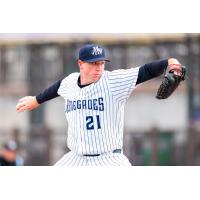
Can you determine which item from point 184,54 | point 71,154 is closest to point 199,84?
point 184,54

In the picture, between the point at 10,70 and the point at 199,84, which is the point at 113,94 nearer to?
the point at 199,84

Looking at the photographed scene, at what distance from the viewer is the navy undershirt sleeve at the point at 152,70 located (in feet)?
14.7

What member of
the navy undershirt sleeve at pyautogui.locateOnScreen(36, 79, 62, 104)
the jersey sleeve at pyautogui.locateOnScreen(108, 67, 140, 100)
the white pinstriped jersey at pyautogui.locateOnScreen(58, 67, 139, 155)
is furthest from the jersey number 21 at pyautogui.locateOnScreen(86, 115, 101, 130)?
the navy undershirt sleeve at pyautogui.locateOnScreen(36, 79, 62, 104)

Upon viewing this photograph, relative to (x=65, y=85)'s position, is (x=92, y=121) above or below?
below

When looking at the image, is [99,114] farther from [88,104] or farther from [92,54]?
[92,54]

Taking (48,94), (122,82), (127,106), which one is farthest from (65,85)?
(127,106)

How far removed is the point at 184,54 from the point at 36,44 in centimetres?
293

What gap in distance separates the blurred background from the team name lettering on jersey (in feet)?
31.1

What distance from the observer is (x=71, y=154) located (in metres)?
4.88

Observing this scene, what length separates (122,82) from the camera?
470 cm

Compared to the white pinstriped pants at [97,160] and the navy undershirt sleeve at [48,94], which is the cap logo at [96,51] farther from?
the white pinstriped pants at [97,160]

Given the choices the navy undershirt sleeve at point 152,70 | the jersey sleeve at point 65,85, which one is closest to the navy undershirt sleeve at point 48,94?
the jersey sleeve at point 65,85

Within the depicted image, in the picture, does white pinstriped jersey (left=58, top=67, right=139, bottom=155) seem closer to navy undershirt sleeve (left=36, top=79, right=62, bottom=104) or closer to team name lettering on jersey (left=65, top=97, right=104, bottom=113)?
team name lettering on jersey (left=65, top=97, right=104, bottom=113)

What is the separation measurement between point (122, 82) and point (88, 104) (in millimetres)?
238
